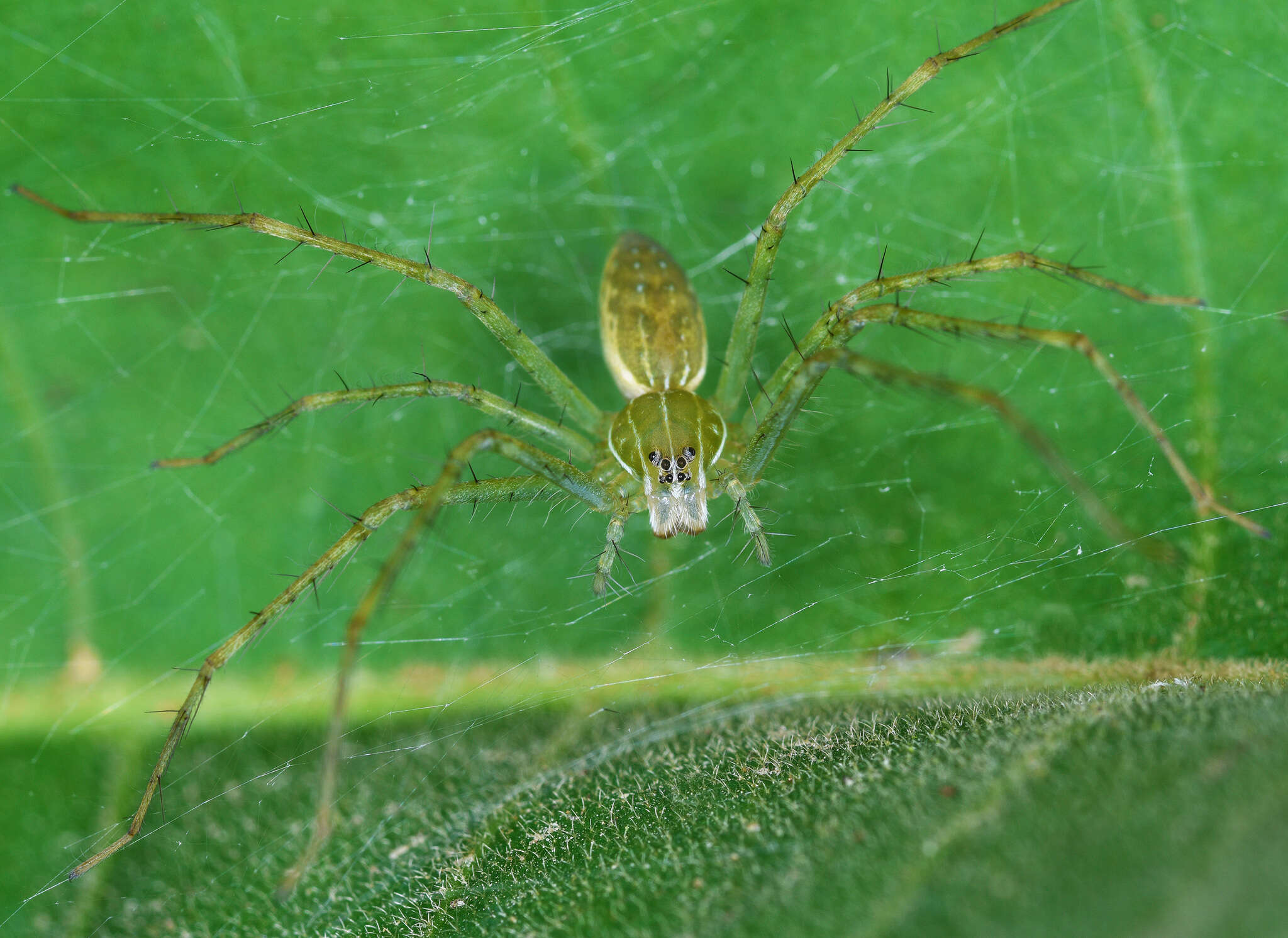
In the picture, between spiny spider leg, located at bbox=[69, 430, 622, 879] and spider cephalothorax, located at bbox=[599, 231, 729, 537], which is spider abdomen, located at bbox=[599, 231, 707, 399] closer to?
spider cephalothorax, located at bbox=[599, 231, 729, 537]

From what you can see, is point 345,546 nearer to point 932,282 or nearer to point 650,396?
point 650,396

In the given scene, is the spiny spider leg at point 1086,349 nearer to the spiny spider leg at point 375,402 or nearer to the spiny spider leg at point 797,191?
the spiny spider leg at point 797,191

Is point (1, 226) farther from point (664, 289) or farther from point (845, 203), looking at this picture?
point (845, 203)

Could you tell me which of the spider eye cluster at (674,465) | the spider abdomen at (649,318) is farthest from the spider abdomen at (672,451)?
the spider abdomen at (649,318)

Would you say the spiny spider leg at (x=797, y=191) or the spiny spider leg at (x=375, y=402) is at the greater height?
the spiny spider leg at (x=797, y=191)

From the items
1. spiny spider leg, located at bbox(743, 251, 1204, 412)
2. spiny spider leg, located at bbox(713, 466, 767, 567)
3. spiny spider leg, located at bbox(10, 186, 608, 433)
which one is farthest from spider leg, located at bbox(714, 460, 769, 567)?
spiny spider leg, located at bbox(10, 186, 608, 433)

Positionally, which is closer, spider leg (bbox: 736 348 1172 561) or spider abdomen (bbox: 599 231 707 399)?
spider leg (bbox: 736 348 1172 561)

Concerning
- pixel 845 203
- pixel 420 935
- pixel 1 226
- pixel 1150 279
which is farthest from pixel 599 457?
pixel 1 226
